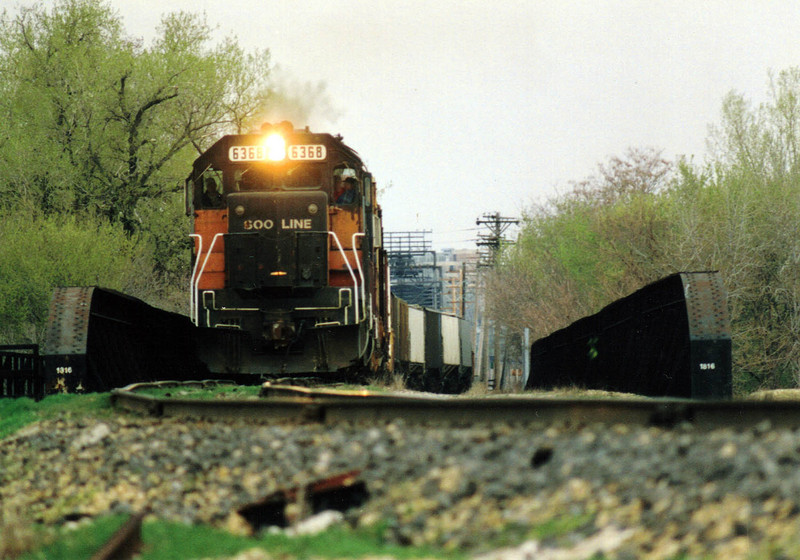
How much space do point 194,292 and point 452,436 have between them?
26.6 feet

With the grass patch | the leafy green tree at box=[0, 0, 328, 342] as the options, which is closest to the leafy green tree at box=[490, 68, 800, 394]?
the leafy green tree at box=[0, 0, 328, 342]

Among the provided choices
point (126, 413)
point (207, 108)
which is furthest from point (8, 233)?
point (126, 413)

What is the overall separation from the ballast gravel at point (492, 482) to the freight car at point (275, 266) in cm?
616

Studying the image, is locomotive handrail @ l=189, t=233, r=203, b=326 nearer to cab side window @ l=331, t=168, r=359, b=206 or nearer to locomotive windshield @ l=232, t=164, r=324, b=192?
locomotive windshield @ l=232, t=164, r=324, b=192

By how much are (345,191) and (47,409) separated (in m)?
5.31

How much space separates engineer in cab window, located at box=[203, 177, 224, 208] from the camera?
1312 centimetres

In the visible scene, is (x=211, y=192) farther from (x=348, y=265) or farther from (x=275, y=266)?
(x=348, y=265)

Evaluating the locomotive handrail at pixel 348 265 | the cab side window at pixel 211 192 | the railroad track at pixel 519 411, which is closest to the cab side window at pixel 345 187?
the locomotive handrail at pixel 348 265

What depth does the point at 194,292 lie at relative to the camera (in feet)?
41.3

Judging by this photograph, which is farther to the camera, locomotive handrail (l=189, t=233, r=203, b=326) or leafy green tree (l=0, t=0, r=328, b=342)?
leafy green tree (l=0, t=0, r=328, b=342)

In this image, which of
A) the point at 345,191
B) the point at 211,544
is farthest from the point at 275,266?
the point at 211,544

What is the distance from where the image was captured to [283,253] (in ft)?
41.3

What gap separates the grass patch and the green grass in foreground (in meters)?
4.12

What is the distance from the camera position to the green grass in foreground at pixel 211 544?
3.78 m
